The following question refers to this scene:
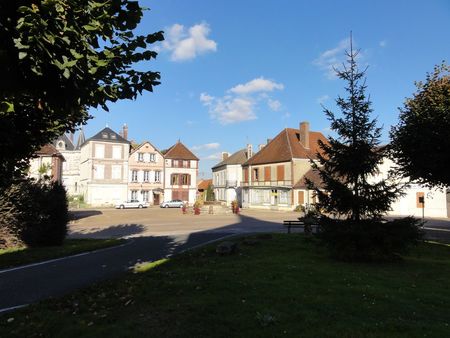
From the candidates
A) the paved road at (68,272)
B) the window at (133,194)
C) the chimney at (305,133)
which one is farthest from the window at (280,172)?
the paved road at (68,272)

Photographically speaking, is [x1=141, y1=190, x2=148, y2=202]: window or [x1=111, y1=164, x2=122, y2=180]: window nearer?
[x1=111, y1=164, x2=122, y2=180]: window

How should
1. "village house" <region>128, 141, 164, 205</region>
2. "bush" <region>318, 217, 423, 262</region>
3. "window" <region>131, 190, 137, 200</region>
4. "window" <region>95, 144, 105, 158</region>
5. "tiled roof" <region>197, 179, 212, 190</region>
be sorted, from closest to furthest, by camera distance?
"bush" <region>318, 217, 423, 262</region> → "window" <region>95, 144, 105, 158</region> → "window" <region>131, 190, 137, 200</region> → "village house" <region>128, 141, 164, 205</region> → "tiled roof" <region>197, 179, 212, 190</region>

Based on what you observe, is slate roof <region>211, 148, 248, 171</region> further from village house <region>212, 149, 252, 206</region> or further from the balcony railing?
the balcony railing

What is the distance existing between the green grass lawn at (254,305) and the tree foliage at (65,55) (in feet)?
Result: 8.53

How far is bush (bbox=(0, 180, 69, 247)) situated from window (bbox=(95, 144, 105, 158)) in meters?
43.6

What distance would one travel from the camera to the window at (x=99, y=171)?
56.2 metres

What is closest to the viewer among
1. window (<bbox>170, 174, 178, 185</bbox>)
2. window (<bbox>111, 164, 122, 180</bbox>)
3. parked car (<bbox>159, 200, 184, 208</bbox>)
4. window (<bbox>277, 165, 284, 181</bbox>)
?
window (<bbox>277, 165, 284, 181</bbox>)

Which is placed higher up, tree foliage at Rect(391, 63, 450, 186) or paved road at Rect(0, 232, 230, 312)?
tree foliage at Rect(391, 63, 450, 186)

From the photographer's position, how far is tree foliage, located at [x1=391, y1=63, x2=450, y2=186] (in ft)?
48.0

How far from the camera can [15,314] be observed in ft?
18.9

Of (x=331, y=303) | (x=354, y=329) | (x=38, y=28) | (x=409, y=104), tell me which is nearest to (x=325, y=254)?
(x=331, y=303)

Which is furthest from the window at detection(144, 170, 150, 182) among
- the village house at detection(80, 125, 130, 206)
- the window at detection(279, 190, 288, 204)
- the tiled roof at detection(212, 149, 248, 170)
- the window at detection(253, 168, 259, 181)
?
the window at detection(279, 190, 288, 204)

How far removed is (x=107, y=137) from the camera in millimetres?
58188

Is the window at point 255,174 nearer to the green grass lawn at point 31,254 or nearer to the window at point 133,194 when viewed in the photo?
the window at point 133,194
